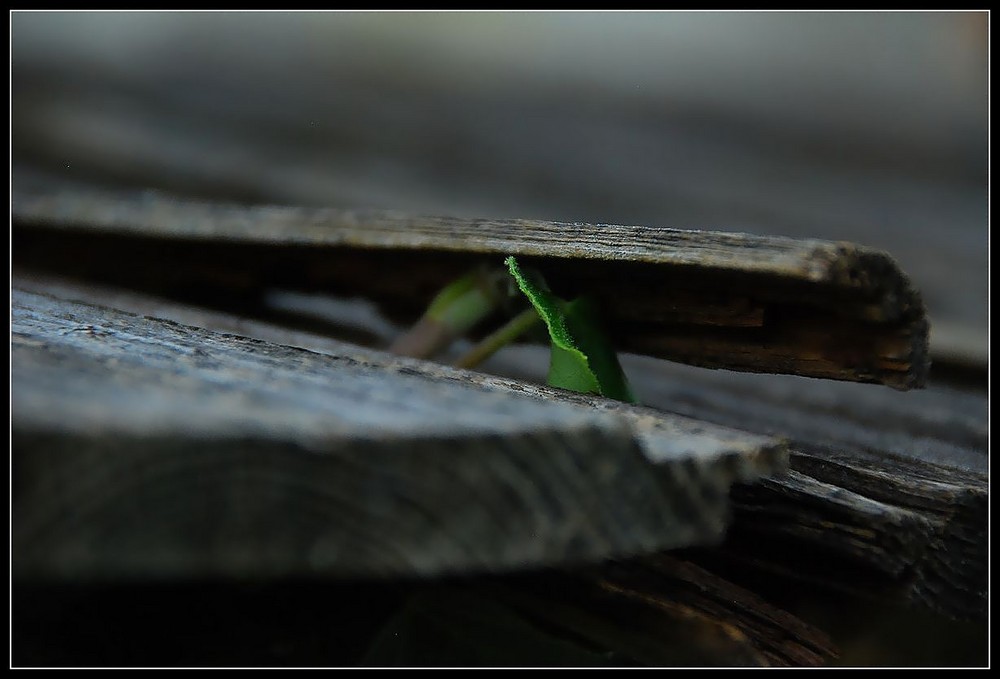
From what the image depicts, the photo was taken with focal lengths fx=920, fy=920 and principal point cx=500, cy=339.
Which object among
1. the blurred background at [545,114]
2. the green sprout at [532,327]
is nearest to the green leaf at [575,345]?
the green sprout at [532,327]

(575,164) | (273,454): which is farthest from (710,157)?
(273,454)

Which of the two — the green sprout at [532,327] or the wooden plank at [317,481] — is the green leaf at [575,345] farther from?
the wooden plank at [317,481]

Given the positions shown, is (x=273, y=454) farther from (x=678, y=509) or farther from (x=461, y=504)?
(x=678, y=509)

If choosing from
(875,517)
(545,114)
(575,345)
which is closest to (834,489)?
(875,517)

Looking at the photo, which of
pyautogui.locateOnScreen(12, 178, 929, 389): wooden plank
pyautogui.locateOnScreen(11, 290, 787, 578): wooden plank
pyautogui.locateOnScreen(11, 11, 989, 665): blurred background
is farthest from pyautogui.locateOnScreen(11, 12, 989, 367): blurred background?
pyautogui.locateOnScreen(11, 290, 787, 578): wooden plank

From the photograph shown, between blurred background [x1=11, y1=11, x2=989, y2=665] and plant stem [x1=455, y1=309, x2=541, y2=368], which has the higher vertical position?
blurred background [x1=11, y1=11, x2=989, y2=665]

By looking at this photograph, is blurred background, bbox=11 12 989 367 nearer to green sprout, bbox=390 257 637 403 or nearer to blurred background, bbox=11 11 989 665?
blurred background, bbox=11 11 989 665

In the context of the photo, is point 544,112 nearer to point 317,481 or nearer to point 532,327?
point 532,327
